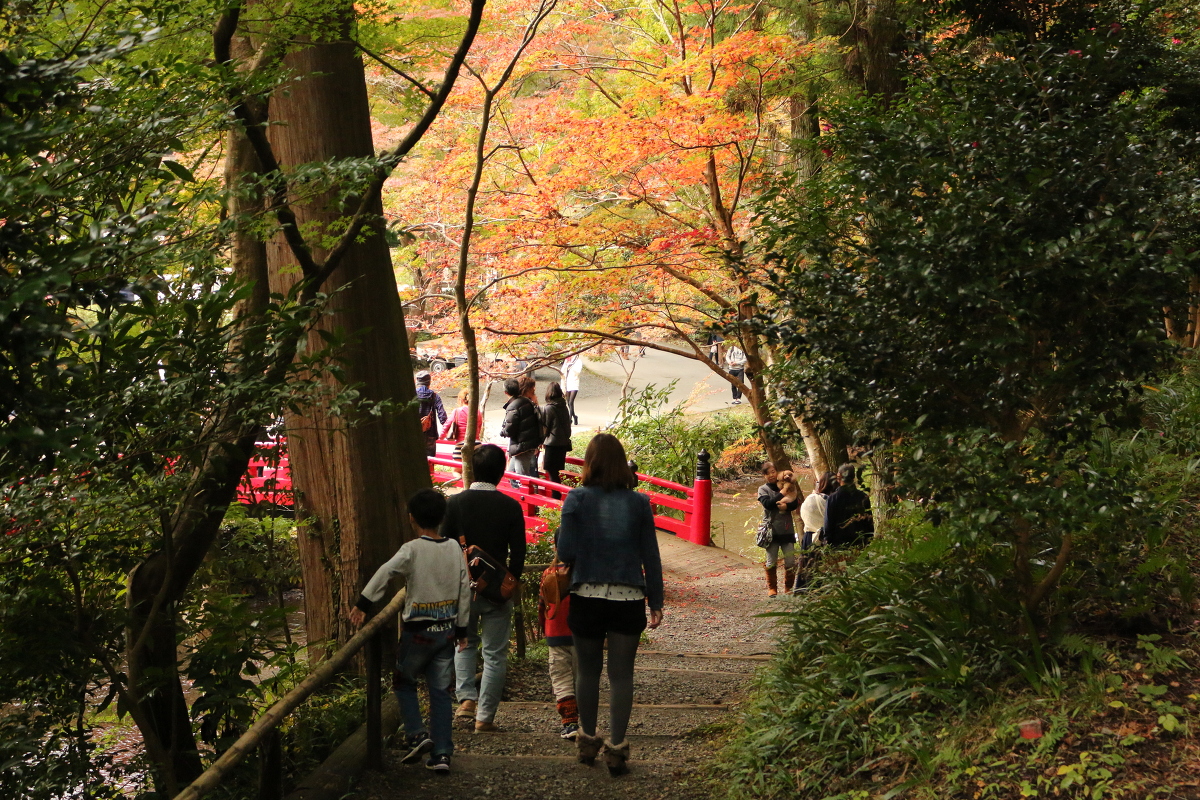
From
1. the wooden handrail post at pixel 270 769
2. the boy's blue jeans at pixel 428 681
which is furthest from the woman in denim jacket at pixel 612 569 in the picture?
the wooden handrail post at pixel 270 769

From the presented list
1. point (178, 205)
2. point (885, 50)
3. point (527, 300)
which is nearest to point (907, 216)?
point (178, 205)

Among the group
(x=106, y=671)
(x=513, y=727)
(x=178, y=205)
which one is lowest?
(x=513, y=727)

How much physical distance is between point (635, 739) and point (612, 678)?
1.06 metres

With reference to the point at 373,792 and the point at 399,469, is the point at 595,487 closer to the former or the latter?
the point at 373,792

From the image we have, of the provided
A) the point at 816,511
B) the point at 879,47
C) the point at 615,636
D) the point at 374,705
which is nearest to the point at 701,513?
the point at 816,511

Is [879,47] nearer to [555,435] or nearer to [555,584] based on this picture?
[555,435]

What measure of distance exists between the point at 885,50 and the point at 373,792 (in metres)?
8.92

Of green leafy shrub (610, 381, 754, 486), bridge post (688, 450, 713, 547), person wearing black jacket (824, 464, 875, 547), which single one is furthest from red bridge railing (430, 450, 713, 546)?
person wearing black jacket (824, 464, 875, 547)

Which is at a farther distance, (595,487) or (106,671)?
(595,487)

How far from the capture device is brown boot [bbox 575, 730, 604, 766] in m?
4.65

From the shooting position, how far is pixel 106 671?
12.5 feet

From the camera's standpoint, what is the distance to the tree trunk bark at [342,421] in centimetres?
634

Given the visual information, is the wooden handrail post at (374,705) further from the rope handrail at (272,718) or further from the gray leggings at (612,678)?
the gray leggings at (612,678)

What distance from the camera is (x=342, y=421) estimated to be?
628cm
